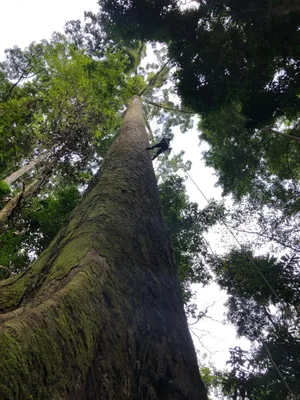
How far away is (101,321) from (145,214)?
139 cm

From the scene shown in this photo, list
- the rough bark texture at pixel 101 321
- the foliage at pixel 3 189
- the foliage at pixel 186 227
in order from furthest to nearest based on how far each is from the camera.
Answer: the foliage at pixel 186 227 < the foliage at pixel 3 189 < the rough bark texture at pixel 101 321

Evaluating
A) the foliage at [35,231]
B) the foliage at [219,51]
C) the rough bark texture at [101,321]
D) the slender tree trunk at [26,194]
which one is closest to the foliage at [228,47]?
the foliage at [219,51]

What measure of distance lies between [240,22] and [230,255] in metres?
6.74

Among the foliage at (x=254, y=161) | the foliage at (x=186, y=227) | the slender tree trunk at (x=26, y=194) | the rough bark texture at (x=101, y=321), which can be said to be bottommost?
the rough bark texture at (x=101, y=321)

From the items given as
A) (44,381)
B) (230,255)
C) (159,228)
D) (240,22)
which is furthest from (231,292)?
(44,381)

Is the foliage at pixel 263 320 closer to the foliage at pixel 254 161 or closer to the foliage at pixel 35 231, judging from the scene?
the foliage at pixel 254 161

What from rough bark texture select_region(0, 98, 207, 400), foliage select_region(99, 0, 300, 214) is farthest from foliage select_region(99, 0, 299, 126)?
rough bark texture select_region(0, 98, 207, 400)

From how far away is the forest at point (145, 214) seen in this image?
1242 millimetres

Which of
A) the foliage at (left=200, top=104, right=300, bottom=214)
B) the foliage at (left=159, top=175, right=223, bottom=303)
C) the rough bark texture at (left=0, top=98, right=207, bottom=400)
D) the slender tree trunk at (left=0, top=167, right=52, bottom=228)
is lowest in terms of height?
the rough bark texture at (left=0, top=98, right=207, bottom=400)

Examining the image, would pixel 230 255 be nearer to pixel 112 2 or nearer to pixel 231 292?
pixel 231 292

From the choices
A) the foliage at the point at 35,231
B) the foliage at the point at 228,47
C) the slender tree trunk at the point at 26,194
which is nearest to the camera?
the slender tree trunk at the point at 26,194

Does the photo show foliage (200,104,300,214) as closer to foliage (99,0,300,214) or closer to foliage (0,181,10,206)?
foliage (99,0,300,214)

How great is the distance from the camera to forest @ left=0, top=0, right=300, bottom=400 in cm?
124

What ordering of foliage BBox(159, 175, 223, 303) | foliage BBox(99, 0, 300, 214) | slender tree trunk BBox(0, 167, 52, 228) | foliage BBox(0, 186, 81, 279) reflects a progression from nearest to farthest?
slender tree trunk BBox(0, 167, 52, 228) < foliage BBox(99, 0, 300, 214) < foliage BBox(0, 186, 81, 279) < foliage BBox(159, 175, 223, 303)
